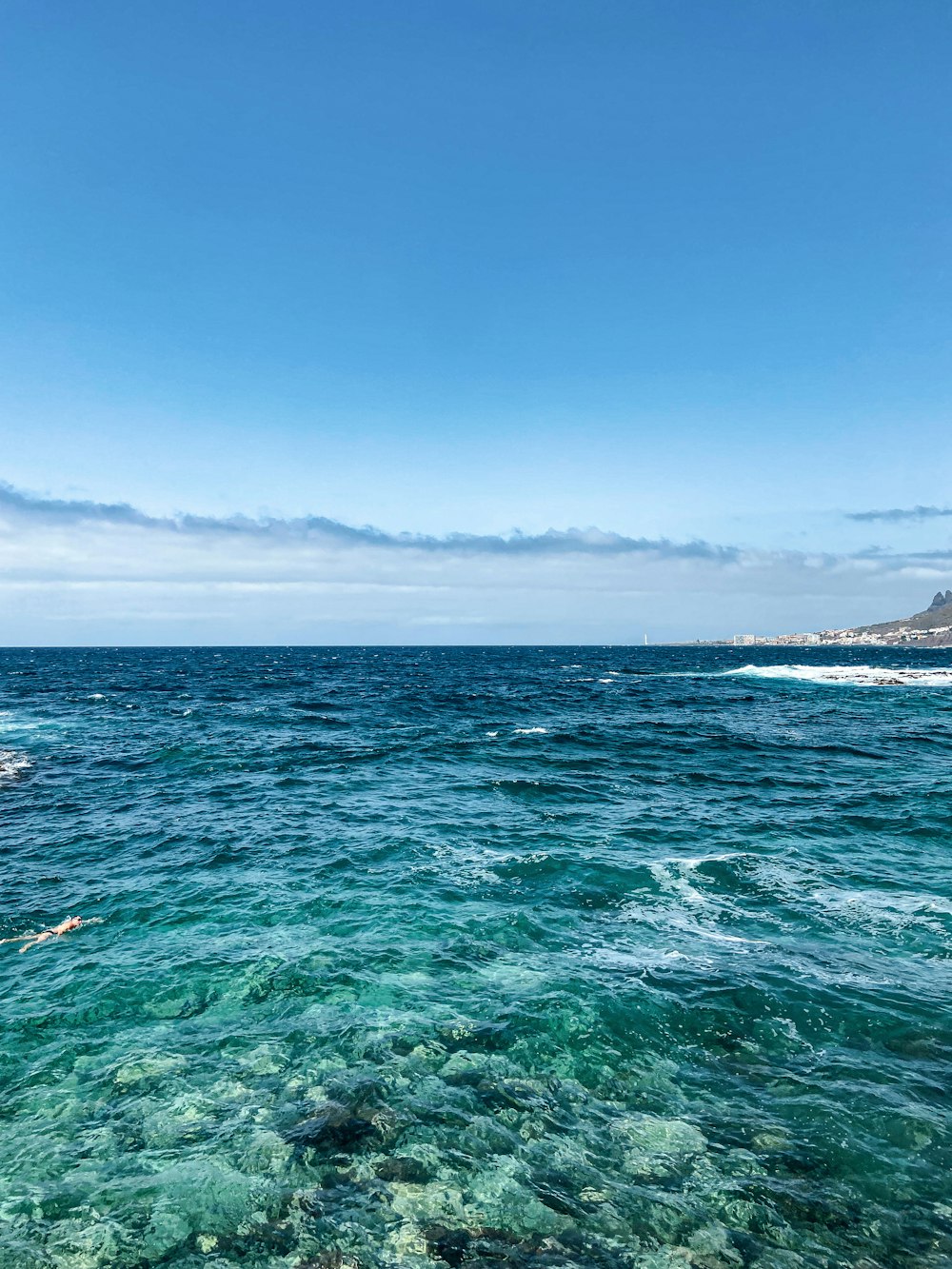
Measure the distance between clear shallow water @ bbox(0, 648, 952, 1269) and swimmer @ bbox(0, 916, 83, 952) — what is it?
432 mm

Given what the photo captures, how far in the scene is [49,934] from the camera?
18.4 m

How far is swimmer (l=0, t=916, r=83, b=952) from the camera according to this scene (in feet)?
58.9

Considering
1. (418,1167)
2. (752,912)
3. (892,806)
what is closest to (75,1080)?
(418,1167)

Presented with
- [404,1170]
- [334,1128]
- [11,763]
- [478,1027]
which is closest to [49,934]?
[334,1128]

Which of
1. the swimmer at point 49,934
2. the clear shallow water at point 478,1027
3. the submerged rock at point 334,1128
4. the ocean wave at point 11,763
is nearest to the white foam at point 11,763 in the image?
the ocean wave at point 11,763

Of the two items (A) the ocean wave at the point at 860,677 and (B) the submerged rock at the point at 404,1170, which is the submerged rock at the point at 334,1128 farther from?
(A) the ocean wave at the point at 860,677

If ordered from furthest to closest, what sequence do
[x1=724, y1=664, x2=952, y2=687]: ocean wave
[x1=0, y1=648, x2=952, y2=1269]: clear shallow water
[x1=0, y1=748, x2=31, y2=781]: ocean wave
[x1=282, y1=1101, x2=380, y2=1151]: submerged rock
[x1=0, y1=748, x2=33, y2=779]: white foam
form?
[x1=724, y1=664, x2=952, y2=687]: ocean wave → [x1=0, y1=748, x2=33, y2=779]: white foam → [x1=0, y1=748, x2=31, y2=781]: ocean wave → [x1=282, y1=1101, x2=380, y2=1151]: submerged rock → [x1=0, y1=648, x2=952, y2=1269]: clear shallow water

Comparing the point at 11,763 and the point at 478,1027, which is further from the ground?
the point at 11,763

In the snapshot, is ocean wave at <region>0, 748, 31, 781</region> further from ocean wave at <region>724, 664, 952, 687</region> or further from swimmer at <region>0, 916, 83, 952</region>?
ocean wave at <region>724, 664, 952, 687</region>

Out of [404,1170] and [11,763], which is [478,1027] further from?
[11,763]

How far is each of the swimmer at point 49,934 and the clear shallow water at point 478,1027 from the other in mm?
432

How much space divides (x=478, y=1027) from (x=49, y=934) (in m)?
12.9

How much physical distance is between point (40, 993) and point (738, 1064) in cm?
1557

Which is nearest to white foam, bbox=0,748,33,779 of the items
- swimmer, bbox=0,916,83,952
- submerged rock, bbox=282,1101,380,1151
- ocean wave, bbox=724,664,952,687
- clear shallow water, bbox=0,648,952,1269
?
clear shallow water, bbox=0,648,952,1269
